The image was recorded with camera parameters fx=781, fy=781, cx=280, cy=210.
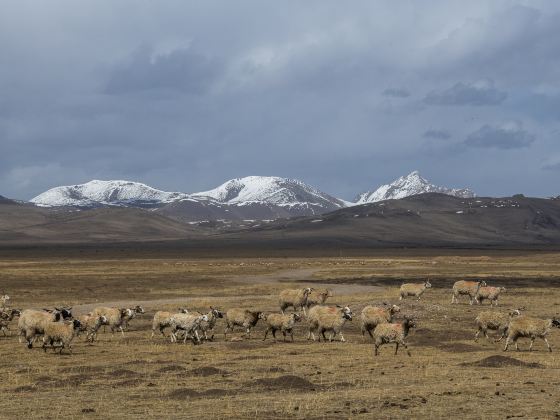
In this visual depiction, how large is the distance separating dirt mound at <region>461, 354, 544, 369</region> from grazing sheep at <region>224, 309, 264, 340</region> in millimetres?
10591

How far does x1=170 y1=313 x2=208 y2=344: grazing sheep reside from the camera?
98.2 ft

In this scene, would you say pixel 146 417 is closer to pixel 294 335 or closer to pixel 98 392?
pixel 98 392

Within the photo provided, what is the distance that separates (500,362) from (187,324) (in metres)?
12.0

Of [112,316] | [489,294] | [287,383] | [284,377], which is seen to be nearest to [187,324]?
[112,316]

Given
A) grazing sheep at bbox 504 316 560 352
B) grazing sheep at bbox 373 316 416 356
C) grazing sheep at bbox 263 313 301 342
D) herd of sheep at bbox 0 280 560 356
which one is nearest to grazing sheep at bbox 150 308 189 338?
herd of sheep at bbox 0 280 560 356

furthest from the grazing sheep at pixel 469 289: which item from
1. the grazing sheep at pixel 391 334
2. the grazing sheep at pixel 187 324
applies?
the grazing sheep at pixel 391 334

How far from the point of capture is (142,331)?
33.7 meters

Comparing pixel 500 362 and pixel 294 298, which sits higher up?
pixel 294 298

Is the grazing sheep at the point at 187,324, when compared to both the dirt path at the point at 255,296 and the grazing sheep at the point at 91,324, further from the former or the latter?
the dirt path at the point at 255,296

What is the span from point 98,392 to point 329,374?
6515mm

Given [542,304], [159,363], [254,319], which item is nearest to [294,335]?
[254,319]

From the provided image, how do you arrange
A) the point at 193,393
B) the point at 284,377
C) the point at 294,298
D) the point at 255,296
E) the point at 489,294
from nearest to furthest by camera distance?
1. the point at 193,393
2. the point at 284,377
3. the point at 294,298
4. the point at 489,294
5. the point at 255,296

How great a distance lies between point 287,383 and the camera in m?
20.2

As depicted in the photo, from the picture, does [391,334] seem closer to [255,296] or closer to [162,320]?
[162,320]
